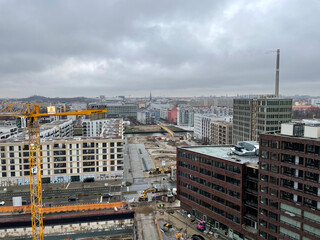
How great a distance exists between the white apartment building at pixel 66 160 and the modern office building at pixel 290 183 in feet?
169

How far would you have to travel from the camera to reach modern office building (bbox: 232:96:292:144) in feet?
297

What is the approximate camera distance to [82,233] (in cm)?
5869

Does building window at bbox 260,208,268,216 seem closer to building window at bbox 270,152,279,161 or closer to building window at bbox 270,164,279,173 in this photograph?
building window at bbox 270,164,279,173

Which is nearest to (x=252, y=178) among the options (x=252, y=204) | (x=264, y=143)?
(x=252, y=204)

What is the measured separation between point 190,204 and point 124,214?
16.2m

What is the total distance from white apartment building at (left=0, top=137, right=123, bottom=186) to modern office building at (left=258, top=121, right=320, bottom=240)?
5152 cm

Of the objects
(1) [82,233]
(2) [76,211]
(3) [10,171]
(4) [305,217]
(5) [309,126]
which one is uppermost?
(5) [309,126]

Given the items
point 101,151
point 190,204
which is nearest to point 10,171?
point 101,151

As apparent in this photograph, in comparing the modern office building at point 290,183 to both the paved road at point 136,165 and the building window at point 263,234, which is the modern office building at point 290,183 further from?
the paved road at point 136,165

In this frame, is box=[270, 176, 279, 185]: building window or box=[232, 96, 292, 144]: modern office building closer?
box=[270, 176, 279, 185]: building window

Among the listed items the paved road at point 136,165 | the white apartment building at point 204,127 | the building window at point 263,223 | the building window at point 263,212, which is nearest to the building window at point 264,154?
the building window at point 263,212

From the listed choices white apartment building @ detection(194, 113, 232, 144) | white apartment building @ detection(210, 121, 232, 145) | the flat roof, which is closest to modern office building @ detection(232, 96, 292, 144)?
white apartment building @ detection(210, 121, 232, 145)

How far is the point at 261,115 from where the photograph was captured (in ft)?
305

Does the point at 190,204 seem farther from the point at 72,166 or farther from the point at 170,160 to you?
the point at 170,160
